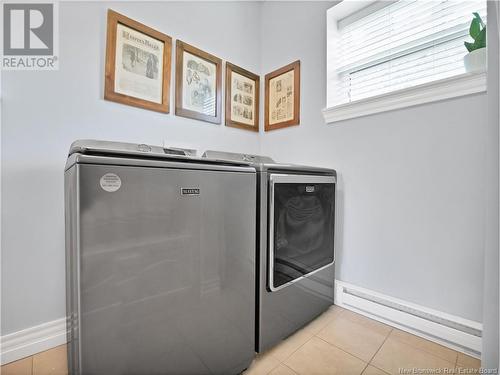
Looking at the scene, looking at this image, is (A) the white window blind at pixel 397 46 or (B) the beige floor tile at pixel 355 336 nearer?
(B) the beige floor tile at pixel 355 336

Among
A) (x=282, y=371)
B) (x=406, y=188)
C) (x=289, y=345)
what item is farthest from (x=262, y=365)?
(x=406, y=188)

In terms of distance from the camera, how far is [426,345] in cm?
112

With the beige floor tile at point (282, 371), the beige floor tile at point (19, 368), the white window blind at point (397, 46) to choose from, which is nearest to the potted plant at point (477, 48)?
the white window blind at point (397, 46)

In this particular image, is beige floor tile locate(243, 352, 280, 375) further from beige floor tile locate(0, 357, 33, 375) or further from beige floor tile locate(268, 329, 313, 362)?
beige floor tile locate(0, 357, 33, 375)

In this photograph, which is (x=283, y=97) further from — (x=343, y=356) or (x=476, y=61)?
(x=343, y=356)

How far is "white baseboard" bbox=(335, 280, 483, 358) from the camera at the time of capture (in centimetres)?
106

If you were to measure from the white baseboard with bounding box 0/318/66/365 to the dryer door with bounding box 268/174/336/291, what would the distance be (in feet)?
3.39

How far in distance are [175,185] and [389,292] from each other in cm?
132

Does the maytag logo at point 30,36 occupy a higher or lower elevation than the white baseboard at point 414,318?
higher

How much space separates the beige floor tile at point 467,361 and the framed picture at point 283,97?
156cm

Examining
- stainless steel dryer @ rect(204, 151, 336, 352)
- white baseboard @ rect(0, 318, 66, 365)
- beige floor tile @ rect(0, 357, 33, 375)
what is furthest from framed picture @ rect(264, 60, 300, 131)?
beige floor tile @ rect(0, 357, 33, 375)

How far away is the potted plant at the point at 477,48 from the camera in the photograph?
105 cm

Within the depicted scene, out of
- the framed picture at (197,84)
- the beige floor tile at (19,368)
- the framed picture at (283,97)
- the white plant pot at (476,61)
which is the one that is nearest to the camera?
the beige floor tile at (19,368)

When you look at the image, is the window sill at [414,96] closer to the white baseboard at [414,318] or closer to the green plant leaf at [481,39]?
the green plant leaf at [481,39]
